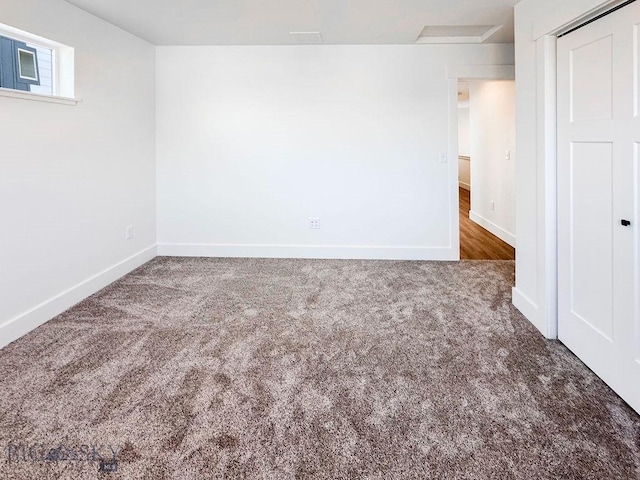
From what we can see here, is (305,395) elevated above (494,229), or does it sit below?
below

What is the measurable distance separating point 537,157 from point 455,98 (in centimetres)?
189

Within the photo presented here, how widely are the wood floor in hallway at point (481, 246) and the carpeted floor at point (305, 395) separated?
1371 mm

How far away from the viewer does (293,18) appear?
137 inches

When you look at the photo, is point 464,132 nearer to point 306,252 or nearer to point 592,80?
point 306,252

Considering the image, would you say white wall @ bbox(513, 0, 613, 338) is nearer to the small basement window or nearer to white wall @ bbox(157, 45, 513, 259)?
white wall @ bbox(157, 45, 513, 259)

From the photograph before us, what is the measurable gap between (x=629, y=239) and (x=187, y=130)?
4021 mm

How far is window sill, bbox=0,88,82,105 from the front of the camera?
247cm

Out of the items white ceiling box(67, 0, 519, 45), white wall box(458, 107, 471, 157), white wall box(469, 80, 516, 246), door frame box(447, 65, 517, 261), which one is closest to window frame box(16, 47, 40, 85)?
white ceiling box(67, 0, 519, 45)

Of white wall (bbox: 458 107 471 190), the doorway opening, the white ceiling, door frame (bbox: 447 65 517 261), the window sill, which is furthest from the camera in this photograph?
white wall (bbox: 458 107 471 190)

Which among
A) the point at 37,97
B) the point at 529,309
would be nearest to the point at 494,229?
the point at 529,309

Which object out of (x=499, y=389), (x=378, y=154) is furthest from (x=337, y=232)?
(x=499, y=389)

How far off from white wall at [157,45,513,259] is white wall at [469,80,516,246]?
104 centimetres

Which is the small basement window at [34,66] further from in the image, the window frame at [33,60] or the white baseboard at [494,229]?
the white baseboard at [494,229]

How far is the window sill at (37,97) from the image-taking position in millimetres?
2473
